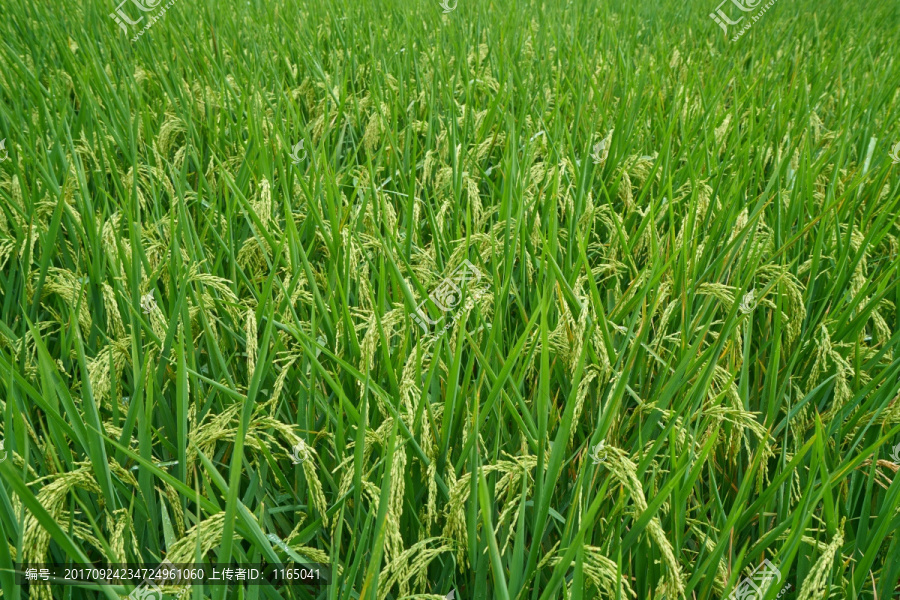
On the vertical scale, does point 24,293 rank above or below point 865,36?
above

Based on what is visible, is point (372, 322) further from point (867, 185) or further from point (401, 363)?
point (867, 185)

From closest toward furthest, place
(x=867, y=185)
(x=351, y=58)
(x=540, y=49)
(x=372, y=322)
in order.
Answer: (x=372, y=322) < (x=867, y=185) < (x=351, y=58) < (x=540, y=49)

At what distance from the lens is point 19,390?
1200mm

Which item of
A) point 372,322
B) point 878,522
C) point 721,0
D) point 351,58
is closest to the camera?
point 878,522

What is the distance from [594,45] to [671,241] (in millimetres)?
2677

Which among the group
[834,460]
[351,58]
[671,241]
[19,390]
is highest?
[351,58]

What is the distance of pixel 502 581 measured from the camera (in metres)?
0.83

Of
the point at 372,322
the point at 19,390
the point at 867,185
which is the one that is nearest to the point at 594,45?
the point at 867,185

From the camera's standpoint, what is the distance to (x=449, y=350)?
4.11ft

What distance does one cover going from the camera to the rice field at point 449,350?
3.23 ft

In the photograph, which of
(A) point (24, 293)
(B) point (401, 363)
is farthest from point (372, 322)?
(A) point (24, 293)

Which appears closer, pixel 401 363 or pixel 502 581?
pixel 502 581

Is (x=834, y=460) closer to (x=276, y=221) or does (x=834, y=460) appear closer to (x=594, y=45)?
(x=276, y=221)

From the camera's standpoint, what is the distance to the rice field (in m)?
0.99
